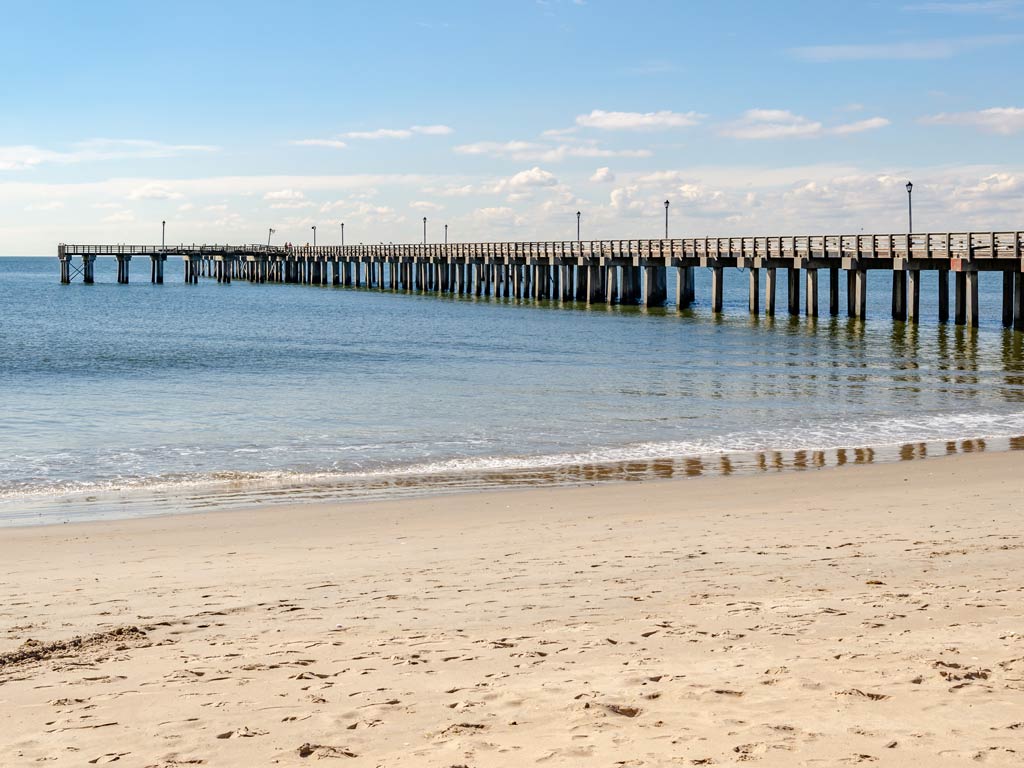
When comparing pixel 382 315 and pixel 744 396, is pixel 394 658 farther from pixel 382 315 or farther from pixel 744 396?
pixel 382 315

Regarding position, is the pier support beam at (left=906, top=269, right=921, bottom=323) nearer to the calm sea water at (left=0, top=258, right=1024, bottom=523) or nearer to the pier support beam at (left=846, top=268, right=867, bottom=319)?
the calm sea water at (left=0, top=258, right=1024, bottom=523)

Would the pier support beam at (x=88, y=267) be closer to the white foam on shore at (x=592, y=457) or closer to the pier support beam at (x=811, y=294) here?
the pier support beam at (x=811, y=294)

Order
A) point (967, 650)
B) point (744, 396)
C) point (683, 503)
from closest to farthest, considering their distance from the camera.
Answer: point (967, 650) → point (683, 503) → point (744, 396)

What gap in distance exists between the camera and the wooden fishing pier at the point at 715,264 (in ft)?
134

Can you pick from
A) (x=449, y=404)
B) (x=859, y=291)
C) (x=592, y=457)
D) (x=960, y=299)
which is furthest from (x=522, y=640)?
(x=859, y=291)

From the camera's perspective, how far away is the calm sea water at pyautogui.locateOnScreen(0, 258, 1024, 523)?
48.3 feet

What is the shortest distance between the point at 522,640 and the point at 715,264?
48.4 m

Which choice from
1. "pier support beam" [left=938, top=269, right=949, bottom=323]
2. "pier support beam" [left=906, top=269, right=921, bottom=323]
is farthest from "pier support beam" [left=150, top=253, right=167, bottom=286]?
"pier support beam" [left=938, top=269, right=949, bottom=323]

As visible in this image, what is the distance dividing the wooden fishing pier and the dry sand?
31983 millimetres

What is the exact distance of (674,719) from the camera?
5199 millimetres

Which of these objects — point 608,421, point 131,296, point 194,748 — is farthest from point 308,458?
point 131,296

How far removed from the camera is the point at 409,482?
1411 cm

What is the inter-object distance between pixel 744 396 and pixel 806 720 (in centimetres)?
1894

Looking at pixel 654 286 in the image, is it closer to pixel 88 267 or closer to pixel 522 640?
pixel 522 640
